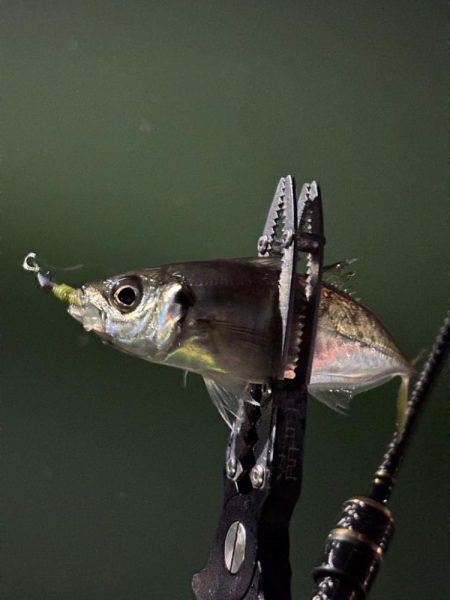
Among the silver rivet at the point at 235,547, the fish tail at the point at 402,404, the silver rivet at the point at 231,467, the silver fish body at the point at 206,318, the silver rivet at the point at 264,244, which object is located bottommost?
the silver rivet at the point at 235,547

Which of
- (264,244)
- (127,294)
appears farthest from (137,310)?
(264,244)

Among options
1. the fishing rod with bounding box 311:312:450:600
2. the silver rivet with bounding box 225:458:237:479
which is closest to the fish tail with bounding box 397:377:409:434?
the fishing rod with bounding box 311:312:450:600

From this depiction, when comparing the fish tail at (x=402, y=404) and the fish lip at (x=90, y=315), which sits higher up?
the fish lip at (x=90, y=315)

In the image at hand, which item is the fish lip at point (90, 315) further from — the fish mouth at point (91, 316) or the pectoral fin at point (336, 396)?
the pectoral fin at point (336, 396)

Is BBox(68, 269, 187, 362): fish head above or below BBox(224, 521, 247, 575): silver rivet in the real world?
above

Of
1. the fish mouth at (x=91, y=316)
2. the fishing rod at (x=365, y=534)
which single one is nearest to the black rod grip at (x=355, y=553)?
the fishing rod at (x=365, y=534)

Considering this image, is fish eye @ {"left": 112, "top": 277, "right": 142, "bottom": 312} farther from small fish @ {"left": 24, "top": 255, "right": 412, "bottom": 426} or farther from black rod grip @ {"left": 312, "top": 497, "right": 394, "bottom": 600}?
black rod grip @ {"left": 312, "top": 497, "right": 394, "bottom": 600}

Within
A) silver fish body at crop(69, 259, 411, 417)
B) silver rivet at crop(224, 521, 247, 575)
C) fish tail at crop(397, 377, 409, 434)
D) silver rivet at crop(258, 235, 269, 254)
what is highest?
silver rivet at crop(258, 235, 269, 254)

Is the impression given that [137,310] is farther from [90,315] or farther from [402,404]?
[402,404]
